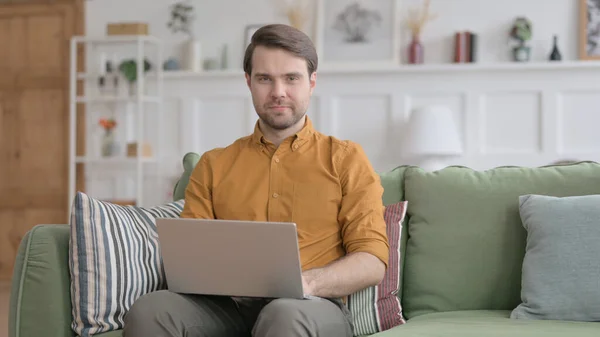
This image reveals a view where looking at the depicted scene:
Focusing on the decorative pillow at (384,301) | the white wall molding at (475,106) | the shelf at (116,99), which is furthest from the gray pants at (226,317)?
the shelf at (116,99)

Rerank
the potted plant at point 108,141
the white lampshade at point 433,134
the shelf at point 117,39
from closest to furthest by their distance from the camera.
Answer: the white lampshade at point 433,134 → the shelf at point 117,39 → the potted plant at point 108,141

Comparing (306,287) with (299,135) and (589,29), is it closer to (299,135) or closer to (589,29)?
(299,135)

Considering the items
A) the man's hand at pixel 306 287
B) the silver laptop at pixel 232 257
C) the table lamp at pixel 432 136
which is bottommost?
the man's hand at pixel 306 287

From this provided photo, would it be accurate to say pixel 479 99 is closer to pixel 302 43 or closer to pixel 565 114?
pixel 565 114

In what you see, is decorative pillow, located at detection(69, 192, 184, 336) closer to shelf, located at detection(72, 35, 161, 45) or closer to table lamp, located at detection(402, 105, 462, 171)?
table lamp, located at detection(402, 105, 462, 171)

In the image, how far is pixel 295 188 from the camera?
2.40 metres

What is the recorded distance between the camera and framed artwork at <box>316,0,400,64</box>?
5.73 metres

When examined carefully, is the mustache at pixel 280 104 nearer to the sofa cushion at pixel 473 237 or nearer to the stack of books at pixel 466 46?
the sofa cushion at pixel 473 237

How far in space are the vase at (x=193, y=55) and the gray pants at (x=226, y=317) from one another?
3.97 metres

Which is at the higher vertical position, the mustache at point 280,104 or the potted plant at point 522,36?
the potted plant at point 522,36

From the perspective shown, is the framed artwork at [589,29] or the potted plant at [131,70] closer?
the framed artwork at [589,29]

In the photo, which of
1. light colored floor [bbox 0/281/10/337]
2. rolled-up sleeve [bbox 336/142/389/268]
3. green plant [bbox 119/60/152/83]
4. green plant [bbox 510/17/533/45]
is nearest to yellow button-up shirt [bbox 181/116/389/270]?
rolled-up sleeve [bbox 336/142/389/268]

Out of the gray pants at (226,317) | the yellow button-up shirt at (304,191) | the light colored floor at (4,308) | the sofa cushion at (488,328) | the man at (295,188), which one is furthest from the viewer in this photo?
the light colored floor at (4,308)

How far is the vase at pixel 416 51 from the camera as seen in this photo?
18.5 ft
